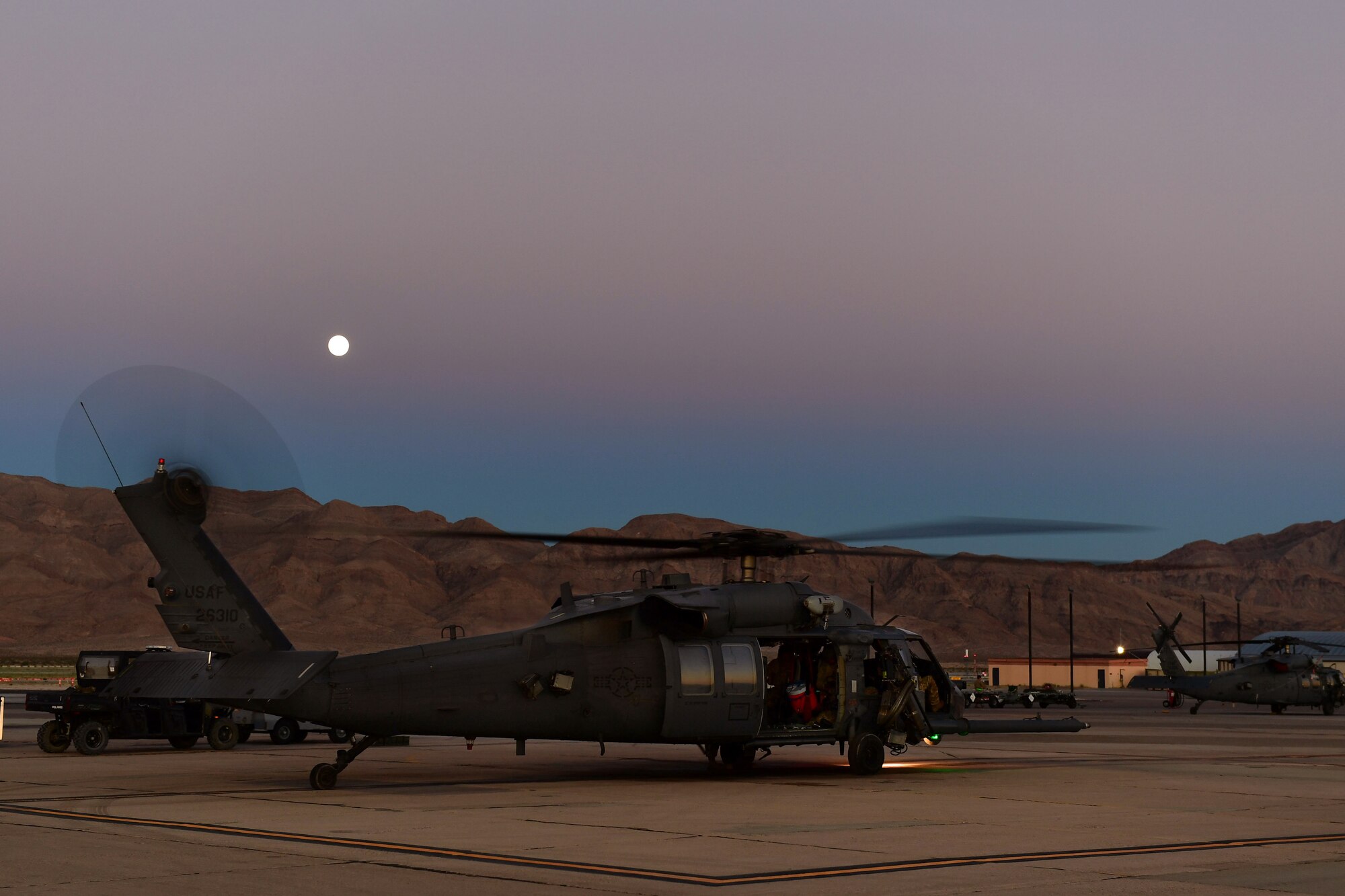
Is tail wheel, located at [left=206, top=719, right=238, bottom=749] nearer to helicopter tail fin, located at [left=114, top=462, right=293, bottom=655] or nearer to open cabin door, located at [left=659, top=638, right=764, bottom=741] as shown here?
helicopter tail fin, located at [left=114, top=462, right=293, bottom=655]

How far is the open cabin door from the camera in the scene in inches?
984

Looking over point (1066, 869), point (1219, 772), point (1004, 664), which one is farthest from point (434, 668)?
point (1004, 664)

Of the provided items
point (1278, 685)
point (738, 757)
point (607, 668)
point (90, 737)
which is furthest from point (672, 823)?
point (1278, 685)

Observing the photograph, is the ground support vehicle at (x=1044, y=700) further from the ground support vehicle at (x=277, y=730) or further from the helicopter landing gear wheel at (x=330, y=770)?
the helicopter landing gear wheel at (x=330, y=770)

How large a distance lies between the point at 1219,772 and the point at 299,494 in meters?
17.6

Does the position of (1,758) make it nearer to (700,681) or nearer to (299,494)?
(299,494)

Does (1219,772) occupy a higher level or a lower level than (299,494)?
lower

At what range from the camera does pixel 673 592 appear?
2564 cm

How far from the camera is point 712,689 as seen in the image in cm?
2516

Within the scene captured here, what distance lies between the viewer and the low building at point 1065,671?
15975 cm

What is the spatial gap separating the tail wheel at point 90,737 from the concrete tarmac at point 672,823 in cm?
92

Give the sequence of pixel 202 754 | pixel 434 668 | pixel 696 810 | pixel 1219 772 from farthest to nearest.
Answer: pixel 202 754 < pixel 1219 772 < pixel 434 668 < pixel 696 810

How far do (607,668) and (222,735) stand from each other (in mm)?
13808

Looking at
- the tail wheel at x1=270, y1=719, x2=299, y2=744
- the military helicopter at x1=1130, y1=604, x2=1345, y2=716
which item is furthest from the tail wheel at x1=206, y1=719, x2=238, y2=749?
the military helicopter at x1=1130, y1=604, x2=1345, y2=716
